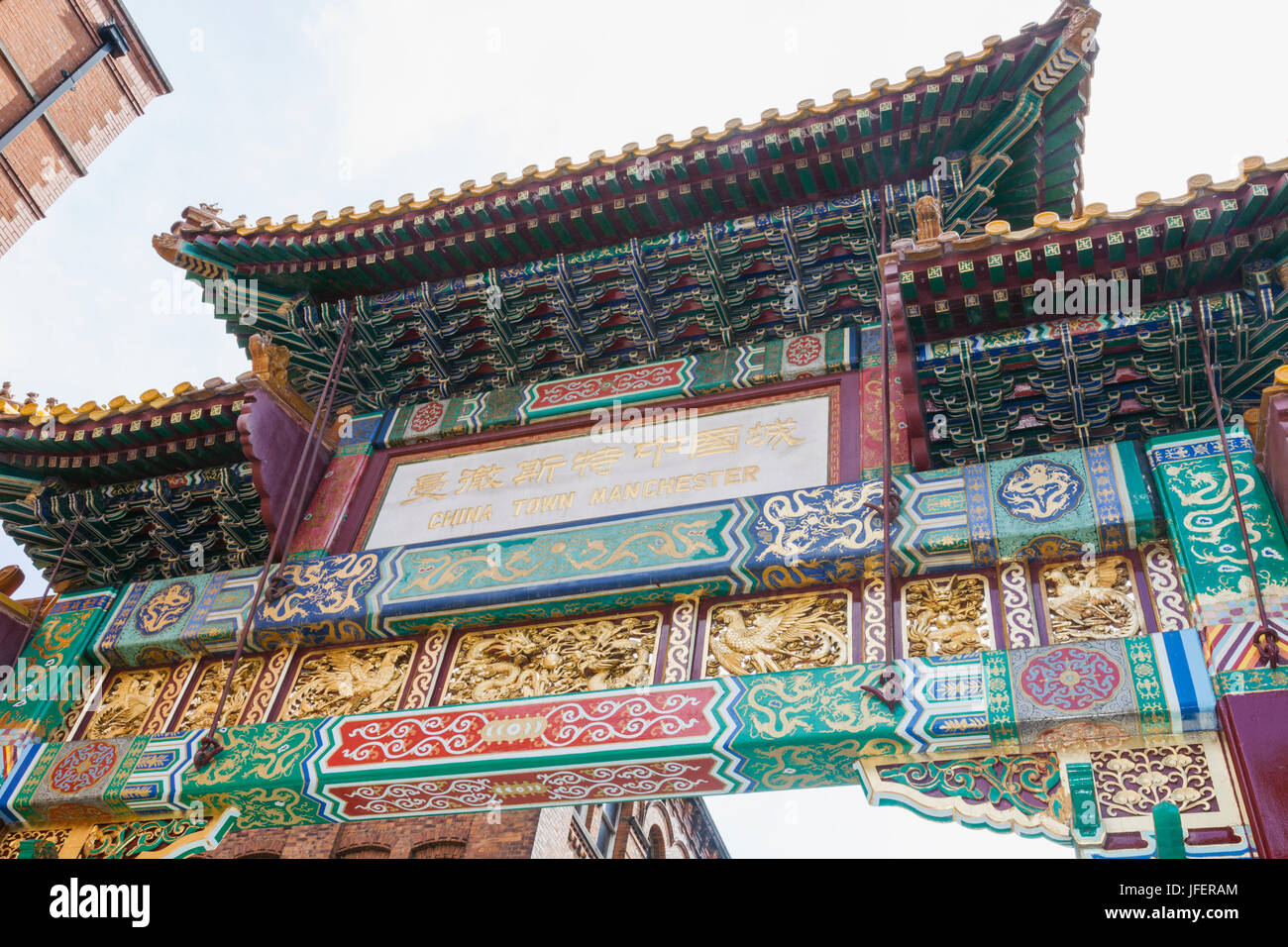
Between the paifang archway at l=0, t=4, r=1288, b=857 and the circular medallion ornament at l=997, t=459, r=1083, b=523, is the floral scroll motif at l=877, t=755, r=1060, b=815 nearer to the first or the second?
the paifang archway at l=0, t=4, r=1288, b=857

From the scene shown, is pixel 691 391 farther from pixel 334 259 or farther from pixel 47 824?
pixel 47 824

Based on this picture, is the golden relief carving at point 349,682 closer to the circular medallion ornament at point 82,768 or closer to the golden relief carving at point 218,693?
the golden relief carving at point 218,693

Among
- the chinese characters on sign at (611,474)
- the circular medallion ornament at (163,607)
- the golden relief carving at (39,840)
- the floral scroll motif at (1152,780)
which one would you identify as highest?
the chinese characters on sign at (611,474)

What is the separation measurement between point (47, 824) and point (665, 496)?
3762 mm

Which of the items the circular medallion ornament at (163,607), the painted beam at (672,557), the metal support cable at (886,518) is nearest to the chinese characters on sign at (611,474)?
the painted beam at (672,557)

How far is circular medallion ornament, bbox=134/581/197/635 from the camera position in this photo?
6660mm

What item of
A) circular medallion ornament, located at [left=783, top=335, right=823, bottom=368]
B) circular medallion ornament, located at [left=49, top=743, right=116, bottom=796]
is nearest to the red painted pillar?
circular medallion ornament, located at [left=783, top=335, right=823, bottom=368]

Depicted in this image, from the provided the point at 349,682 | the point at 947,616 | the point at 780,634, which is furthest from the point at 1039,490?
the point at 349,682

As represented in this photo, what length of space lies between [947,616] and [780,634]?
31.5 inches

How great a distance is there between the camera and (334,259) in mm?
7629

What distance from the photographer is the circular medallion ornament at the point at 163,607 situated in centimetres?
666

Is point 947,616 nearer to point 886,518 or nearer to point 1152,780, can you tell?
point 886,518

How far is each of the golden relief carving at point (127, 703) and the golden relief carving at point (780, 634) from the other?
3.36 metres

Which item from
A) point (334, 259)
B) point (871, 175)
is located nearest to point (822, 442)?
point (871, 175)
